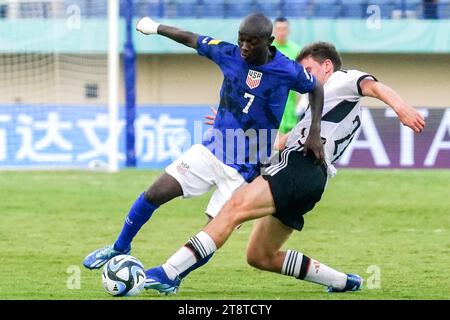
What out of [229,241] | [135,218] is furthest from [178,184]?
[229,241]

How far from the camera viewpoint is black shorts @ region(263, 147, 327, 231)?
751cm

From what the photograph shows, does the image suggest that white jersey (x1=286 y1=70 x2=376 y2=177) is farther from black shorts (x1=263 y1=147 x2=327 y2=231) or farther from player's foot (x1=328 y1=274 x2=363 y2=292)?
player's foot (x1=328 y1=274 x2=363 y2=292)

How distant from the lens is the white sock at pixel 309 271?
8133mm

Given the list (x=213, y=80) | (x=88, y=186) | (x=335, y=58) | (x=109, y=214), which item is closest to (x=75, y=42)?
(x=213, y=80)

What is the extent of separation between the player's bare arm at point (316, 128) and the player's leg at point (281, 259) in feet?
2.08

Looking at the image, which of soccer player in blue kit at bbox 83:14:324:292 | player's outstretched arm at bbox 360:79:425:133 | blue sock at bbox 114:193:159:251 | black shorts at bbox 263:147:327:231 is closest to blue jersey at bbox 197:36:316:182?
soccer player in blue kit at bbox 83:14:324:292

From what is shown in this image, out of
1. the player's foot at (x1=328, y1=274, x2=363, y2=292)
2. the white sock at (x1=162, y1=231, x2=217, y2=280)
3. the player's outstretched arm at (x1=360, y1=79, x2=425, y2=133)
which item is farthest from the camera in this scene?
the player's foot at (x1=328, y1=274, x2=363, y2=292)

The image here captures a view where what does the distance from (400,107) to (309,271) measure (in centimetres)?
165

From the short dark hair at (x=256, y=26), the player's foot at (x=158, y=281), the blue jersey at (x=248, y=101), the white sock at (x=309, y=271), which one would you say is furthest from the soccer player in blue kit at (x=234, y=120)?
the white sock at (x=309, y=271)

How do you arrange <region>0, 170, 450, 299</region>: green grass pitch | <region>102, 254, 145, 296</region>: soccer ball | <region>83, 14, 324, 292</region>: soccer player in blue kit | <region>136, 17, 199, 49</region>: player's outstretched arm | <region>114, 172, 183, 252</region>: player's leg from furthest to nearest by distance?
<region>0, 170, 450, 299</region>: green grass pitch → <region>136, 17, 199, 49</region>: player's outstretched arm → <region>114, 172, 183, 252</region>: player's leg → <region>83, 14, 324, 292</region>: soccer player in blue kit → <region>102, 254, 145, 296</region>: soccer ball

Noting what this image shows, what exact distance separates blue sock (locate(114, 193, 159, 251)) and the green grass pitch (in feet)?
1.29

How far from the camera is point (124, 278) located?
7504 millimetres

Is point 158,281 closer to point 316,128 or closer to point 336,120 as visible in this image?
point 316,128

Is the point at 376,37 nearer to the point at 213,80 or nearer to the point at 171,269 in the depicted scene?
the point at 213,80
